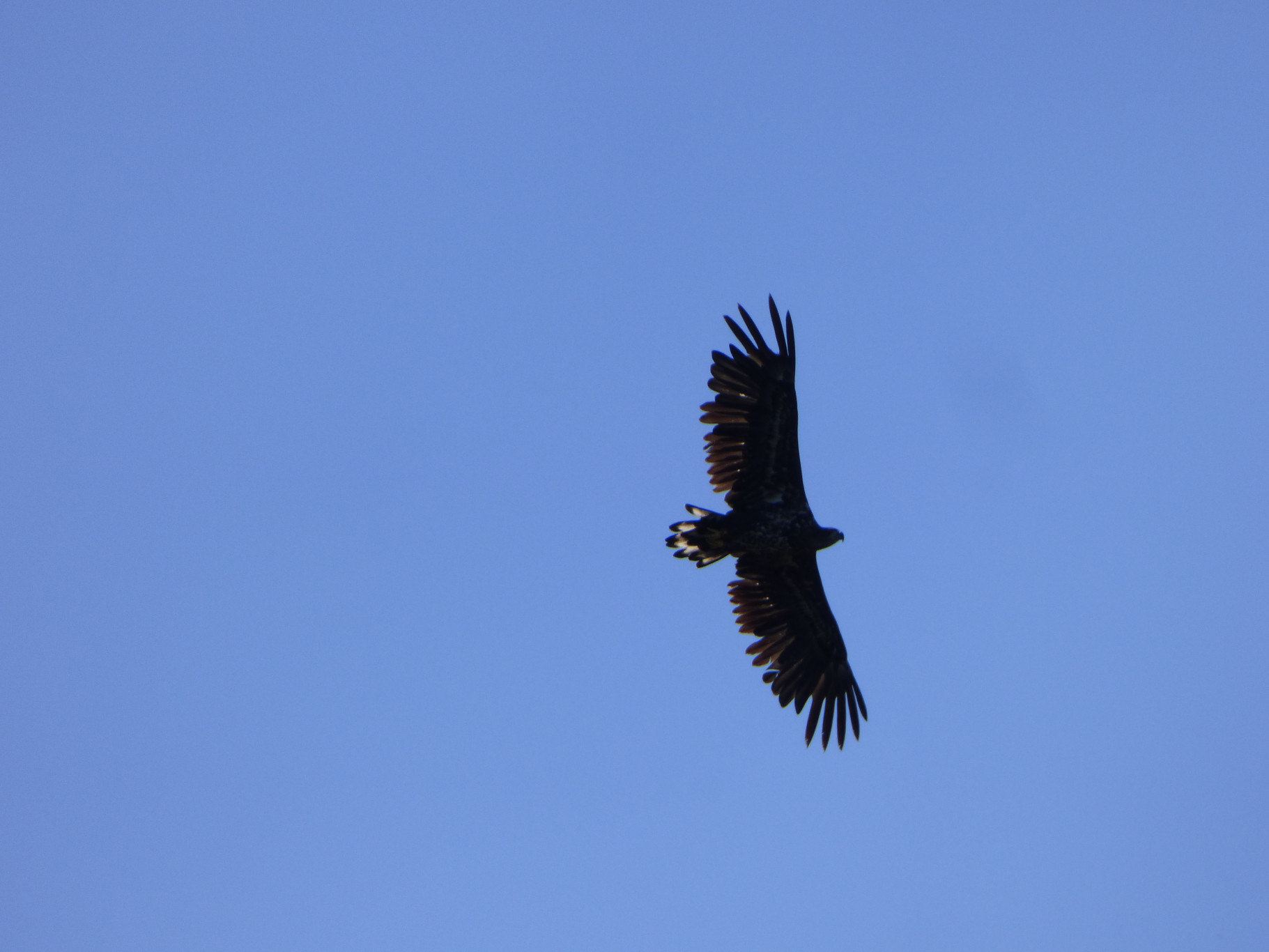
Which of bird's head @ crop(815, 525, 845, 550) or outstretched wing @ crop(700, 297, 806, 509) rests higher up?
outstretched wing @ crop(700, 297, 806, 509)

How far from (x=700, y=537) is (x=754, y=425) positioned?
1736 millimetres

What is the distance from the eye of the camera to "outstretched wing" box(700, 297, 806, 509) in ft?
47.3

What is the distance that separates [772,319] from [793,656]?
4.92 meters

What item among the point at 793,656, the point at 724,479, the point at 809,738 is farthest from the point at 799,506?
the point at 809,738

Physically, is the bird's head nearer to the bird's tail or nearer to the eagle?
the eagle

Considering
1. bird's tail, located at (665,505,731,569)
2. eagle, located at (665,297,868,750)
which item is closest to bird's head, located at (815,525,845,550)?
eagle, located at (665,297,868,750)

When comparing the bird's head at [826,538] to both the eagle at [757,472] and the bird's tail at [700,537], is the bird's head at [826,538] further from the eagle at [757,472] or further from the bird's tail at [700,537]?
the bird's tail at [700,537]

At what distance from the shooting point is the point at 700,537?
14.0 meters

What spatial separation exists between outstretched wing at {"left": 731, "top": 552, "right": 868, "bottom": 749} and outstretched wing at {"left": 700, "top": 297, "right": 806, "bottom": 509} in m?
1.36

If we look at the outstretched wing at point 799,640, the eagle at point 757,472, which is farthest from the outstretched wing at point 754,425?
the outstretched wing at point 799,640

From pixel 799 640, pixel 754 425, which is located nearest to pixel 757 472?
pixel 754 425

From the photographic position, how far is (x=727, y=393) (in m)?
14.6

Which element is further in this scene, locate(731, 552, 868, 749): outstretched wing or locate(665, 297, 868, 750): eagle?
locate(731, 552, 868, 749): outstretched wing

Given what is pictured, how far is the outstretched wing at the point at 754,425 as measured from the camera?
47.3 ft
